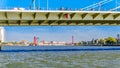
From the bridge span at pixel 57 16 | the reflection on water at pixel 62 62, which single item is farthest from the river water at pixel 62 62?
the bridge span at pixel 57 16

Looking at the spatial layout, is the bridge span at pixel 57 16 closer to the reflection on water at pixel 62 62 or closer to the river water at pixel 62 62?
the river water at pixel 62 62

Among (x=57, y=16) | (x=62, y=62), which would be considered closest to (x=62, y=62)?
(x=62, y=62)

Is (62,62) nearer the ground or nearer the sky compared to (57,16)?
nearer the ground

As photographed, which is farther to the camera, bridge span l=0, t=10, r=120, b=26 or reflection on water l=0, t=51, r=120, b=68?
bridge span l=0, t=10, r=120, b=26

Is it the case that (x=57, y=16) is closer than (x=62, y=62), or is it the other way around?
(x=62, y=62)

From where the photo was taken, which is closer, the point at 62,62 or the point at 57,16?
the point at 62,62

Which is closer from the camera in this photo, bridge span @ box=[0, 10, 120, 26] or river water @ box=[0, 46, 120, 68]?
river water @ box=[0, 46, 120, 68]

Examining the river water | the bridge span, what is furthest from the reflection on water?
the bridge span

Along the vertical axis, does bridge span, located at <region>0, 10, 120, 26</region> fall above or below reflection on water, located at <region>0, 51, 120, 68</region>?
above

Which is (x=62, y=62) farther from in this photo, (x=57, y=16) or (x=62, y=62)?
(x=57, y=16)

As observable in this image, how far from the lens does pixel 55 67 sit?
28.5 meters

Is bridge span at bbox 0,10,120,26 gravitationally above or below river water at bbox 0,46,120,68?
above

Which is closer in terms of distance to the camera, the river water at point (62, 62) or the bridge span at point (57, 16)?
the river water at point (62, 62)

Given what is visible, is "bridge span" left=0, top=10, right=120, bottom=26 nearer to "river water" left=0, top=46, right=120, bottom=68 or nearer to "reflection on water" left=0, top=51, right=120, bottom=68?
"river water" left=0, top=46, right=120, bottom=68
